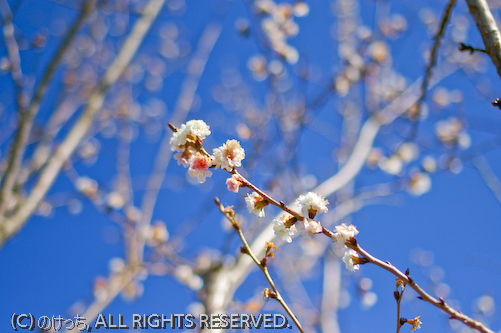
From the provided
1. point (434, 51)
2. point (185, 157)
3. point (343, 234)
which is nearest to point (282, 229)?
point (343, 234)

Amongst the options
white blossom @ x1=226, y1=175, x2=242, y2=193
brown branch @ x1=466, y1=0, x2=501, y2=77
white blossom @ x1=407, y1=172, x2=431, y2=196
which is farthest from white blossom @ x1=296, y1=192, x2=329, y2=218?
white blossom @ x1=407, y1=172, x2=431, y2=196

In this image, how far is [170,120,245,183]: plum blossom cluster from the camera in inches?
41.5

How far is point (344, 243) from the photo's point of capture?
0.99 meters

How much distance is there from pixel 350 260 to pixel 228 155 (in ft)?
1.74

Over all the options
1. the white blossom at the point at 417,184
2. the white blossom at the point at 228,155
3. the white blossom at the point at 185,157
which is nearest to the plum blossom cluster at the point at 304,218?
the white blossom at the point at 228,155

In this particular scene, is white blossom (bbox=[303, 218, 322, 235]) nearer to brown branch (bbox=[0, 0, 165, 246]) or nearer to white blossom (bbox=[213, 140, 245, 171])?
white blossom (bbox=[213, 140, 245, 171])

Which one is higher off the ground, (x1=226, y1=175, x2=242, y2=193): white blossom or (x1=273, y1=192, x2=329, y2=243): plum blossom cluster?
(x1=226, y1=175, x2=242, y2=193): white blossom

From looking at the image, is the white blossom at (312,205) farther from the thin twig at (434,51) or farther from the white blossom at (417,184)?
the white blossom at (417,184)

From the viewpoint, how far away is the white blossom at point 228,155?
41.1 inches

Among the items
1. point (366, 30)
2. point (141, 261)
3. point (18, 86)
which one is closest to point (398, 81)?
point (366, 30)

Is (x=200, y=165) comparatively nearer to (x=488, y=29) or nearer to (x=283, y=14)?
(x=488, y=29)

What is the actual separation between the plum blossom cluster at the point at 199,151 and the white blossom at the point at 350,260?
0.46 m

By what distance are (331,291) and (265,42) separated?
2671 millimetres

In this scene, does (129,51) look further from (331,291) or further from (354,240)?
(331,291)
